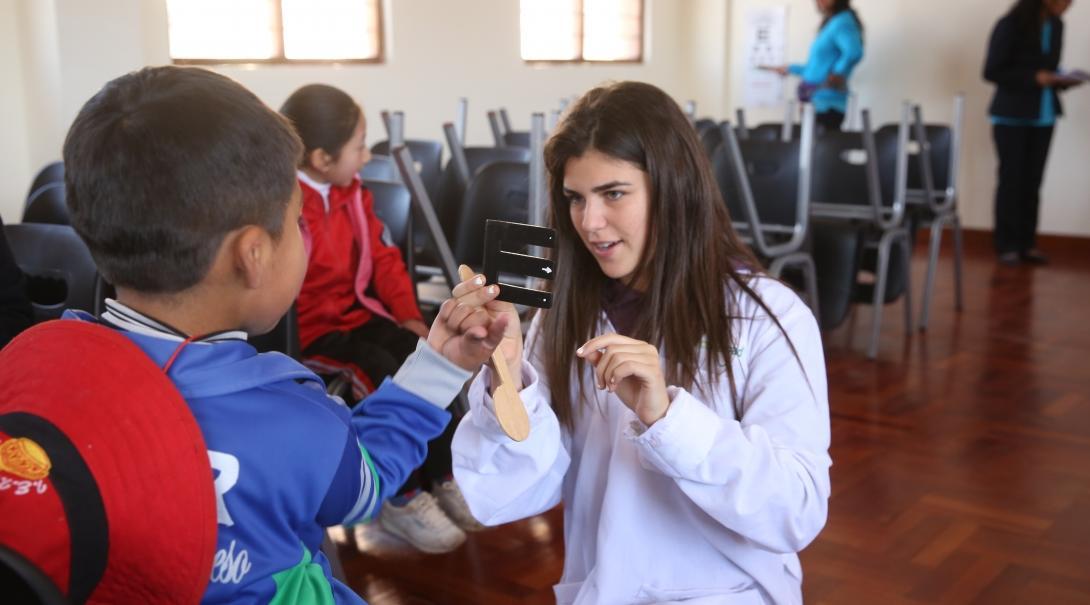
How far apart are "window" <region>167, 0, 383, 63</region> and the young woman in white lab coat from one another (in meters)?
4.54

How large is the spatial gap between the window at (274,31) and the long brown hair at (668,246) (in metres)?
4.52

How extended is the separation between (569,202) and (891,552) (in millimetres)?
1373

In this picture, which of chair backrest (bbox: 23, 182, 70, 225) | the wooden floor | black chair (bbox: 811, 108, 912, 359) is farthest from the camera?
black chair (bbox: 811, 108, 912, 359)

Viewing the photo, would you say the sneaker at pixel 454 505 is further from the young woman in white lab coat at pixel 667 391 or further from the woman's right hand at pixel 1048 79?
the woman's right hand at pixel 1048 79

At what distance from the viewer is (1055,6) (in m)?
5.81

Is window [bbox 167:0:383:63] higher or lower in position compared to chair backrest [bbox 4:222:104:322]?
higher

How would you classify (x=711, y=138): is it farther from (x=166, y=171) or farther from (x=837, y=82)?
(x=166, y=171)

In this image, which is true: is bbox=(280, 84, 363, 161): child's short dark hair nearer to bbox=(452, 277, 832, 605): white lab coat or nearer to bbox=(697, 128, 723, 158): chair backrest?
bbox=(452, 277, 832, 605): white lab coat

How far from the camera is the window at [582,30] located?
7383 millimetres

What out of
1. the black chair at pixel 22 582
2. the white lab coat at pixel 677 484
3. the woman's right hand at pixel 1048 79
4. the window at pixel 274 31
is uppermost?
the window at pixel 274 31

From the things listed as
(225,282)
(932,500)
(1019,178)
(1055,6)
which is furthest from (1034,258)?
(225,282)

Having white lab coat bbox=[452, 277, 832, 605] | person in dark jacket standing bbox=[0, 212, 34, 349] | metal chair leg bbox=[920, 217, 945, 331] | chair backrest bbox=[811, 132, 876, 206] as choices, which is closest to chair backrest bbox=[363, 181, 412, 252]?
person in dark jacket standing bbox=[0, 212, 34, 349]

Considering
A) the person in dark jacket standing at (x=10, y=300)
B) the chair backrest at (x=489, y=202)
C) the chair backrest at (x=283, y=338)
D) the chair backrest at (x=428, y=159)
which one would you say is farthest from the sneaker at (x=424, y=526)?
the chair backrest at (x=428, y=159)

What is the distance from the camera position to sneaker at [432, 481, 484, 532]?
255 cm
